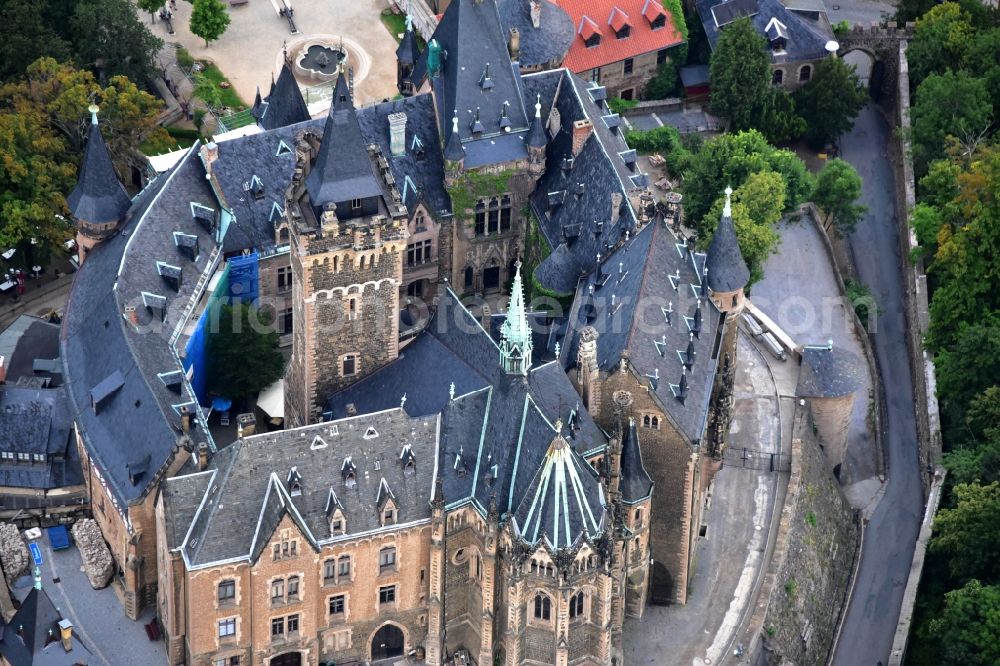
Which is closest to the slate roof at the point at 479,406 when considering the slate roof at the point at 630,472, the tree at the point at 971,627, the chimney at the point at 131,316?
the slate roof at the point at 630,472

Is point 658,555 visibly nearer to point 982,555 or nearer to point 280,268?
point 982,555

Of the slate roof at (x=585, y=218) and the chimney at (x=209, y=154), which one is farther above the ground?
the chimney at (x=209, y=154)

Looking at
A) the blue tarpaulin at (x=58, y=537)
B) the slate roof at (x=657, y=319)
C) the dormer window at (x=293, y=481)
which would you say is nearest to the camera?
the dormer window at (x=293, y=481)

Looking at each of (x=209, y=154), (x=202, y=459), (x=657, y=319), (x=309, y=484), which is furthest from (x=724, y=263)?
(x=202, y=459)

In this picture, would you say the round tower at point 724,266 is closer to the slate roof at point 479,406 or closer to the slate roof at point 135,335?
the slate roof at point 479,406

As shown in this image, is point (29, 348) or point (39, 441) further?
point (29, 348)

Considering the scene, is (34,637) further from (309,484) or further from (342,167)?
(342,167)
